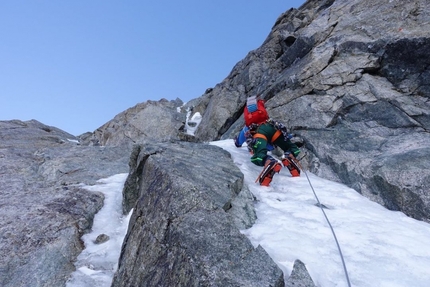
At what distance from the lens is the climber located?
9.36 m

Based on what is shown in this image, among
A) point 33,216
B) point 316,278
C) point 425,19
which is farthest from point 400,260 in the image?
point 425,19

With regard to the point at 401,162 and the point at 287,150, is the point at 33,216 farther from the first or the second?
the point at 401,162

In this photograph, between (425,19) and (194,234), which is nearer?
(194,234)

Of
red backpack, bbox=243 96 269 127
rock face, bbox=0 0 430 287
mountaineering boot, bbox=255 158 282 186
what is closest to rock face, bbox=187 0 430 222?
rock face, bbox=0 0 430 287

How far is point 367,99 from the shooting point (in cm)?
1116

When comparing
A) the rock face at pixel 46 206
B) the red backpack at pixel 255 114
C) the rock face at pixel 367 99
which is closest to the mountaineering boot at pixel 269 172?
the rock face at pixel 367 99

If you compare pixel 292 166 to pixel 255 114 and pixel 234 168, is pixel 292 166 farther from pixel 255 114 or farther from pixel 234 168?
pixel 255 114

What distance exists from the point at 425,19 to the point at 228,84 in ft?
41.2

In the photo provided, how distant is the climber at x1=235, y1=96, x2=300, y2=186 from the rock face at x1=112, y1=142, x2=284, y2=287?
201 centimetres

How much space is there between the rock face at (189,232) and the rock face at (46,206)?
129 centimetres

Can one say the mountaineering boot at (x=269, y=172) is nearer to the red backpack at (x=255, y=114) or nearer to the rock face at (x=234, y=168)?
the rock face at (x=234, y=168)

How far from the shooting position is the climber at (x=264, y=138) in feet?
30.7

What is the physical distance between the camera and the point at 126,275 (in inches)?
204

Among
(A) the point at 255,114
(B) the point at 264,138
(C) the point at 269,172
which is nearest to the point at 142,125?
(A) the point at 255,114
